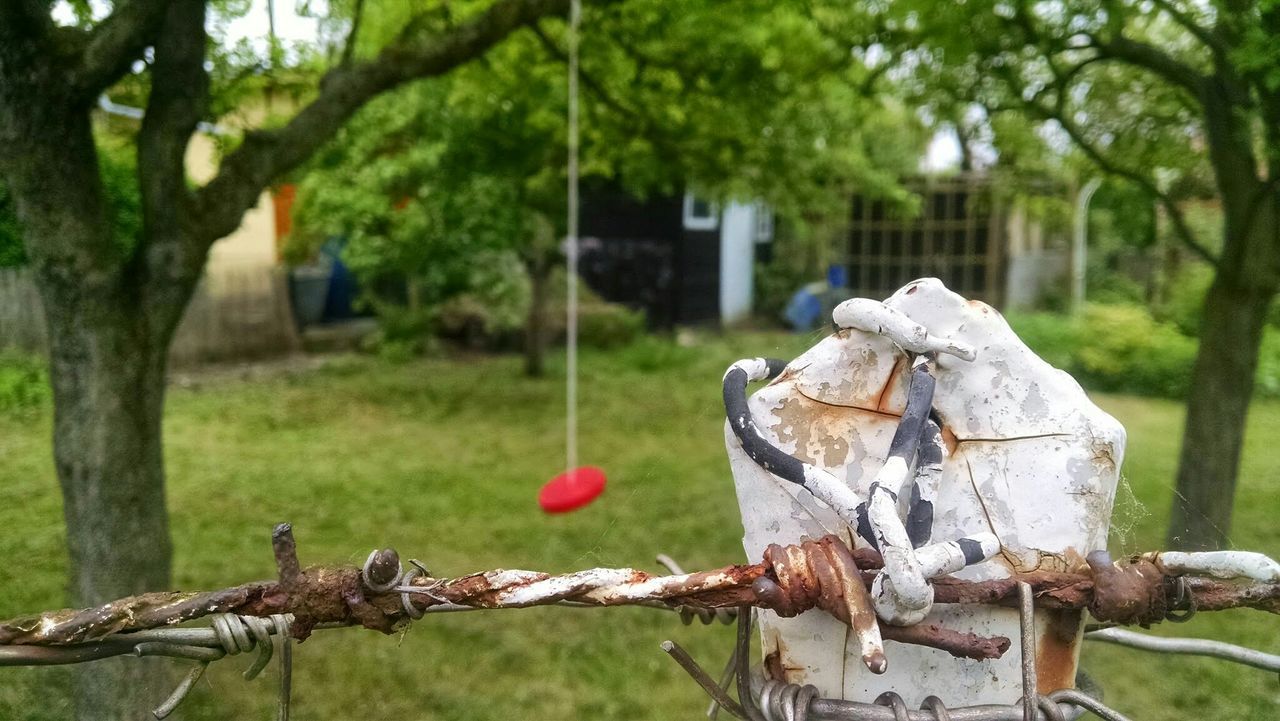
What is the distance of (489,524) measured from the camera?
5.61 metres

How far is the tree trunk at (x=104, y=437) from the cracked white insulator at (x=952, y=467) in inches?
96.0

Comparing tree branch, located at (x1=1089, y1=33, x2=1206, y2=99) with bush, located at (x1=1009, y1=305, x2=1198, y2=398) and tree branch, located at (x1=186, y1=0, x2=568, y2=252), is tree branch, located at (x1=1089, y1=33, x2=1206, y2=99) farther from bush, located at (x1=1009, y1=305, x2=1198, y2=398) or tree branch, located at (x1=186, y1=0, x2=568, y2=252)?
tree branch, located at (x1=186, y1=0, x2=568, y2=252)

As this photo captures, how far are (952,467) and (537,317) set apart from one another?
982 centimetres

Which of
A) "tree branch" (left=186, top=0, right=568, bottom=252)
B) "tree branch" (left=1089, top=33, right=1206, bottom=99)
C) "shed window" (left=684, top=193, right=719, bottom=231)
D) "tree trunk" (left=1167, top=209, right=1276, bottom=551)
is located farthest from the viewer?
"shed window" (left=684, top=193, right=719, bottom=231)

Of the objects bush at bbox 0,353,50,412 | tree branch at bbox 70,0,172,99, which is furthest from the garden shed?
tree branch at bbox 70,0,172,99

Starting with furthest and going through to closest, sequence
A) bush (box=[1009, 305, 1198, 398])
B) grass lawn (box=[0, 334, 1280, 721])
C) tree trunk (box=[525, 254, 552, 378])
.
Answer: tree trunk (box=[525, 254, 552, 378]) → grass lawn (box=[0, 334, 1280, 721]) → bush (box=[1009, 305, 1198, 398])

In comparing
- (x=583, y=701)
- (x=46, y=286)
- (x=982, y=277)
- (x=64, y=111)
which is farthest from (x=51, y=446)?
A: (x=982, y=277)

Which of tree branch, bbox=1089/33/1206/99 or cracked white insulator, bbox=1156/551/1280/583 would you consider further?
tree branch, bbox=1089/33/1206/99

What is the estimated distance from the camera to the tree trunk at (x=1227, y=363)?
3.45 meters

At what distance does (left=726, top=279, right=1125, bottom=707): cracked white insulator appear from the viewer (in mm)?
886

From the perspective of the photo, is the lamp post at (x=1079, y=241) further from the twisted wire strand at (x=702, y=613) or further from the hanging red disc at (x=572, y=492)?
the twisted wire strand at (x=702, y=613)

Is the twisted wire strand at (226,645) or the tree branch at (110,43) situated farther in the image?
the tree branch at (110,43)

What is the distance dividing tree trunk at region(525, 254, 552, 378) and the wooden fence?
3.25 metres

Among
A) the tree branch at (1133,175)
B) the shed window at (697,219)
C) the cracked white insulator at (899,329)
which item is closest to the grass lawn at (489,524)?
the cracked white insulator at (899,329)
